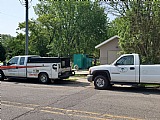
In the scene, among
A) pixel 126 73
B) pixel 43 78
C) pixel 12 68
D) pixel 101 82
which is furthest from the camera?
pixel 12 68

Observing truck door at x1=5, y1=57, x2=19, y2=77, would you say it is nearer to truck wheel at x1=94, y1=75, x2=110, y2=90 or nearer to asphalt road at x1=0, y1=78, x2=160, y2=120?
truck wheel at x1=94, y1=75, x2=110, y2=90

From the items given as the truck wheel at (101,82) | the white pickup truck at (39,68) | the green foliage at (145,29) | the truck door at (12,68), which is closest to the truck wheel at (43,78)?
the white pickup truck at (39,68)

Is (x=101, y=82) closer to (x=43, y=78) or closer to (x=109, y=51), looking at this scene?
(x=43, y=78)

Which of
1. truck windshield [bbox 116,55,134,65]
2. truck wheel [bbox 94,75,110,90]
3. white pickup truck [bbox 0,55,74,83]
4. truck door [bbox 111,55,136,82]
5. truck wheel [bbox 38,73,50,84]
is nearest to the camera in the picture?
truck door [bbox 111,55,136,82]

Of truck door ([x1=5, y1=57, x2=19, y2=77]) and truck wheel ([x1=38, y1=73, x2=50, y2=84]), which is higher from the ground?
truck door ([x1=5, y1=57, x2=19, y2=77])

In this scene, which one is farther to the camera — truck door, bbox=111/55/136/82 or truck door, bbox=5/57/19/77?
truck door, bbox=5/57/19/77

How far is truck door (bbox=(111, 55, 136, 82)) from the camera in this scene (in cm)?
1095

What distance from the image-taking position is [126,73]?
11.1 meters

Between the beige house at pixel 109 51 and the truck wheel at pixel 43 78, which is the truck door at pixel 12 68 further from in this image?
the beige house at pixel 109 51

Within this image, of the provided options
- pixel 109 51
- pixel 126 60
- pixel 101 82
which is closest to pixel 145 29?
pixel 126 60

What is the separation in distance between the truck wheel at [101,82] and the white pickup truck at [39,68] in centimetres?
307

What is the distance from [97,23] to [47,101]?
120 ft

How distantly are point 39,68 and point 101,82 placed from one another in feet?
15.5

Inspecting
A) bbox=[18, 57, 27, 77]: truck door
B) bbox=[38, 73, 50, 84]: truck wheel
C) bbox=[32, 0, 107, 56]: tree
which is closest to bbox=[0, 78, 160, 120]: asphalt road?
bbox=[38, 73, 50, 84]: truck wheel
